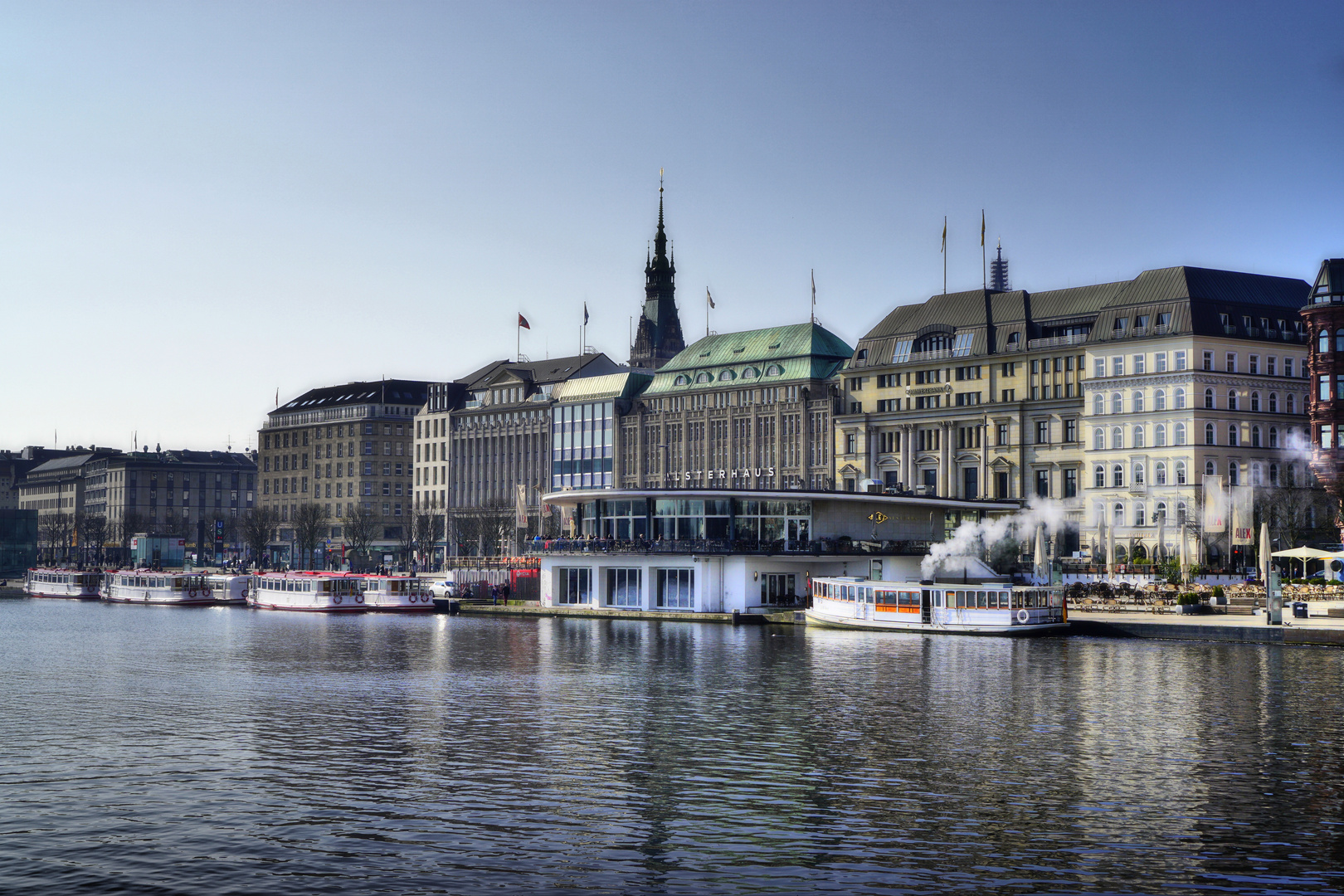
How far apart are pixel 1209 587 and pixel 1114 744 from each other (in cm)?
6700

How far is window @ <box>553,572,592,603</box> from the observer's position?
12731cm

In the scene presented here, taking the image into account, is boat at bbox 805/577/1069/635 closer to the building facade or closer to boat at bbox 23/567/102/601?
the building facade

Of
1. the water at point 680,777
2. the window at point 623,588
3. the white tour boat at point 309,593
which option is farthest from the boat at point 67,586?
the water at point 680,777

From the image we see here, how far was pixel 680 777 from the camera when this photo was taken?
40.7 meters

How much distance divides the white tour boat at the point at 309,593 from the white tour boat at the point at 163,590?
304 inches

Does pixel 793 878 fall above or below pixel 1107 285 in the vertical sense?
below

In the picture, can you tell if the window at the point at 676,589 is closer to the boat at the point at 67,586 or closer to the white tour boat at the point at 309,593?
the white tour boat at the point at 309,593

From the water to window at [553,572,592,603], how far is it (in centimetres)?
5060

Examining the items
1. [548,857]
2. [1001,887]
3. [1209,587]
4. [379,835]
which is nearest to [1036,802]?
[1001,887]

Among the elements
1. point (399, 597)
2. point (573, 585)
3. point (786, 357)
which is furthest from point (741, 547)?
point (786, 357)

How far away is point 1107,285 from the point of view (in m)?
156

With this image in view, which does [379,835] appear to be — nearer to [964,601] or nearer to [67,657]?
[67,657]

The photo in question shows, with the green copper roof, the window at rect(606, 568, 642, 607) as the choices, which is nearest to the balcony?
the green copper roof

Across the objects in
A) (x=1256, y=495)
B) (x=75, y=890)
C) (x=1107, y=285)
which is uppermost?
(x=1107, y=285)
